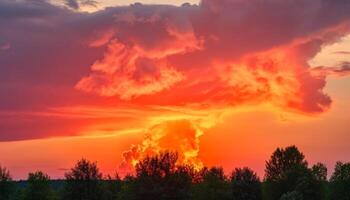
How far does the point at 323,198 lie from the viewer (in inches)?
6004

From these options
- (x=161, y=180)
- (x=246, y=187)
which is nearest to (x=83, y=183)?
(x=161, y=180)

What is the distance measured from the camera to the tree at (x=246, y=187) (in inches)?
6009

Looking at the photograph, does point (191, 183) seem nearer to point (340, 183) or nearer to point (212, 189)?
point (212, 189)

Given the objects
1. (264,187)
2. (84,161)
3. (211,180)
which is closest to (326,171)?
(264,187)

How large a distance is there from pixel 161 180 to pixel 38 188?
1215 inches

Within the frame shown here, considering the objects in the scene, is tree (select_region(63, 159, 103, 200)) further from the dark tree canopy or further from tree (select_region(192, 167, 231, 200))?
the dark tree canopy

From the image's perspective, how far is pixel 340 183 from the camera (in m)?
155

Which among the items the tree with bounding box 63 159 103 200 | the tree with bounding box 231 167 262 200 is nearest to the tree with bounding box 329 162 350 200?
the tree with bounding box 231 167 262 200

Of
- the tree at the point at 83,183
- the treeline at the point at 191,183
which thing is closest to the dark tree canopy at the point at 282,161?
the treeline at the point at 191,183

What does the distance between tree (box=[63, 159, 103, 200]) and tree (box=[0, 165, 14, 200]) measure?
88.6ft

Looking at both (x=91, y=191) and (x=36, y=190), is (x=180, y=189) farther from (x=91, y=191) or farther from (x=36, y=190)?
(x=36, y=190)

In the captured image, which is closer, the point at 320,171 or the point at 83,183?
the point at 83,183

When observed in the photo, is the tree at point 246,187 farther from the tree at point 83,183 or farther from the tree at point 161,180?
the tree at point 83,183

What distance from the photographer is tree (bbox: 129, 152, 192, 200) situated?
436 feet
